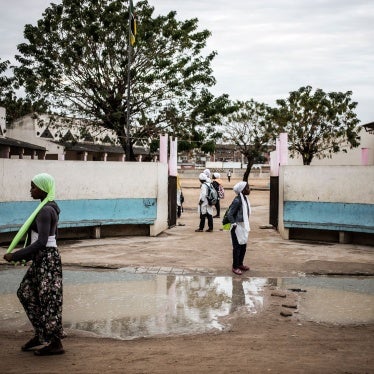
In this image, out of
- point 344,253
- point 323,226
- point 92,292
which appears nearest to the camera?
point 92,292

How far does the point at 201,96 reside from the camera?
1039 inches

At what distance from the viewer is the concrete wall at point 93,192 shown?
11641 mm

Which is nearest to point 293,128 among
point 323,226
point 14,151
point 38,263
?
point 14,151

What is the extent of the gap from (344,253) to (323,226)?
1.58 meters

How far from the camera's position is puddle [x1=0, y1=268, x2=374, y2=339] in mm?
6328

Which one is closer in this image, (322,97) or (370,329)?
(370,329)

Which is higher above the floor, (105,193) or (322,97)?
(322,97)

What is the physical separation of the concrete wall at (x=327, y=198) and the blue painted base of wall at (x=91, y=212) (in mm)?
3444

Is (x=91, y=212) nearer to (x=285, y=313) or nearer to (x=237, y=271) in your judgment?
(x=237, y=271)

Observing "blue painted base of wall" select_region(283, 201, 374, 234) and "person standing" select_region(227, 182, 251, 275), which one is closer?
"person standing" select_region(227, 182, 251, 275)

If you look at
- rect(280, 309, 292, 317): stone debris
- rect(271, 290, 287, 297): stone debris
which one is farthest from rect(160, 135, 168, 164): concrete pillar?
rect(280, 309, 292, 317): stone debris

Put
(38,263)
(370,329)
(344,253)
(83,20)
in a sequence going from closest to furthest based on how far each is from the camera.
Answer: (38,263) < (370,329) < (344,253) < (83,20)

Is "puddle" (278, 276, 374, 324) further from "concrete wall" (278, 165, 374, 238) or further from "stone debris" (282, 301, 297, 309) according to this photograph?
"concrete wall" (278, 165, 374, 238)

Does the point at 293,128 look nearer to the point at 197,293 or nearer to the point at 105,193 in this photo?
the point at 105,193
